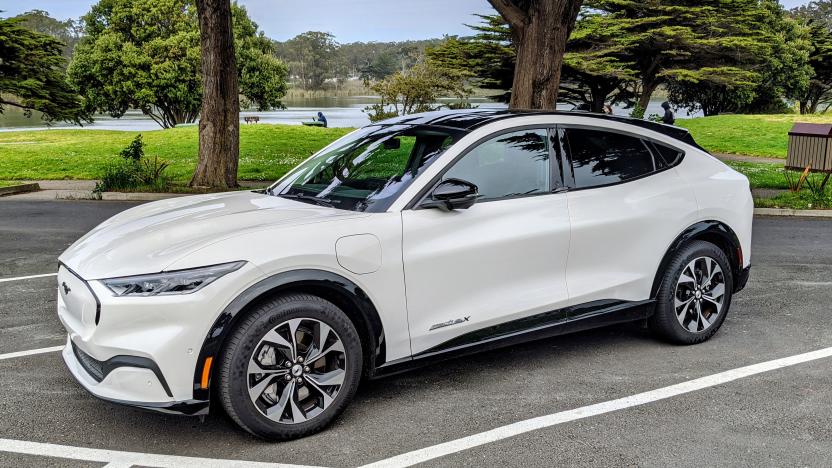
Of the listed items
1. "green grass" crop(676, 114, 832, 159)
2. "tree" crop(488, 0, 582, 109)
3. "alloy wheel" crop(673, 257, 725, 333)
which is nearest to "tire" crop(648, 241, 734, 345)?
"alloy wheel" crop(673, 257, 725, 333)

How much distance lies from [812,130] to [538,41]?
525cm

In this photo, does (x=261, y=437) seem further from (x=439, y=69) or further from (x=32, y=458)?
(x=439, y=69)

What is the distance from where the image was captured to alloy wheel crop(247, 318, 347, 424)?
147 inches

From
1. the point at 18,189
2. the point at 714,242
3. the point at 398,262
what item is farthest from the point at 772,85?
the point at 398,262

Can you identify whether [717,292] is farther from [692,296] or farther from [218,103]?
[218,103]

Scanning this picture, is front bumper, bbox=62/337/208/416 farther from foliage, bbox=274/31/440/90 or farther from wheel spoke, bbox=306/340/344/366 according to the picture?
foliage, bbox=274/31/440/90

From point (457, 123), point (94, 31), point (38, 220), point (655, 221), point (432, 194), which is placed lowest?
point (38, 220)

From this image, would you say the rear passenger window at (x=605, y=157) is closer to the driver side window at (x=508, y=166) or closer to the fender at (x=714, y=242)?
the driver side window at (x=508, y=166)

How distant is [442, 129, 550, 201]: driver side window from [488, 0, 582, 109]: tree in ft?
28.8

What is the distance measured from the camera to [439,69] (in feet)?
137

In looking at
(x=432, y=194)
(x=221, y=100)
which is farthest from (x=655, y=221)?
(x=221, y=100)

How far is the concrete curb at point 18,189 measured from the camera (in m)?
14.9

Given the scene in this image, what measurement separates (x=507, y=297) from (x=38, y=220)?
9.36m

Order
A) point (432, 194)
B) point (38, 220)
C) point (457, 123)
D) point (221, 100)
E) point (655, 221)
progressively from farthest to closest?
point (221, 100) < point (38, 220) < point (655, 221) < point (457, 123) < point (432, 194)
